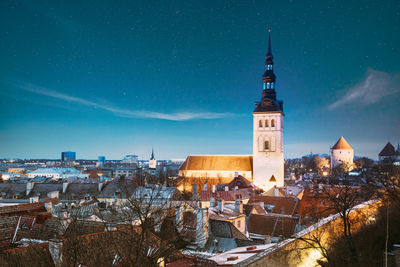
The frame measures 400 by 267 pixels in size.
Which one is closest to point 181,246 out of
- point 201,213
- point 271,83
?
point 201,213

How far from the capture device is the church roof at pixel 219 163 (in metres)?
71.6

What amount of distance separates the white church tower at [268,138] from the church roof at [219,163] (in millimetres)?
4259

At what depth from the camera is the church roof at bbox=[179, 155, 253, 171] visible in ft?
235

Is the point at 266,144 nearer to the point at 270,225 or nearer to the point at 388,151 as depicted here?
the point at 270,225

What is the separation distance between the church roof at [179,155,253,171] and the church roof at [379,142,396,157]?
57.7 meters

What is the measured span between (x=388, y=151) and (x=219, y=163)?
208ft

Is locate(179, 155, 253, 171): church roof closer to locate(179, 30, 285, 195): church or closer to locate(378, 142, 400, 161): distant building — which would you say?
locate(179, 30, 285, 195): church

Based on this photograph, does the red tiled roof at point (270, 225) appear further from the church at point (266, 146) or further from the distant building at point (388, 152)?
the distant building at point (388, 152)

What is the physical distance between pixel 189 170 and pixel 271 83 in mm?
27050

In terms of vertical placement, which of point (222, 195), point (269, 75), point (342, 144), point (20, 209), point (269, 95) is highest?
point (269, 75)

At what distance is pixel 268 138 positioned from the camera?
66938 mm

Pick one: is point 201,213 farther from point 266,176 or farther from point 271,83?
point 271,83

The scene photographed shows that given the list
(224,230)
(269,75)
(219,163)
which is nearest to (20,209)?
(224,230)

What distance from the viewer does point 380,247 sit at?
61.6ft
